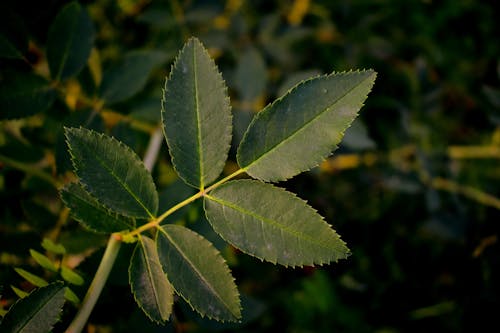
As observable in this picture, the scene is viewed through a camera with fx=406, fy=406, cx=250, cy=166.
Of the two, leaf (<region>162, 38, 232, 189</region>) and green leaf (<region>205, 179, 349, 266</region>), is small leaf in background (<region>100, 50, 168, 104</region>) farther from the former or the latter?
green leaf (<region>205, 179, 349, 266</region>)

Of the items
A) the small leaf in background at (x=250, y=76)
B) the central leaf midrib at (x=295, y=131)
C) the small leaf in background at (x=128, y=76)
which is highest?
the small leaf in background at (x=250, y=76)

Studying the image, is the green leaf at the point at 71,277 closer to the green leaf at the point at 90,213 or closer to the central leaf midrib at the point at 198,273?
the green leaf at the point at 90,213

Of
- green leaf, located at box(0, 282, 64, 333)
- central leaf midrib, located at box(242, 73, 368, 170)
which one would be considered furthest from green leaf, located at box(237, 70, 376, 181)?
green leaf, located at box(0, 282, 64, 333)

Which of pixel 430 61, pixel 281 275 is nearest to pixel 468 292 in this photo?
pixel 281 275

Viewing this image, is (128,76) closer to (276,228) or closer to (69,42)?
(69,42)

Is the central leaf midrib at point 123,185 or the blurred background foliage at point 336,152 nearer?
the central leaf midrib at point 123,185

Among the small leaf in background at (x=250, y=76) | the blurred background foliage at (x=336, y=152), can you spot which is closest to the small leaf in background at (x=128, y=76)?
the blurred background foliage at (x=336, y=152)

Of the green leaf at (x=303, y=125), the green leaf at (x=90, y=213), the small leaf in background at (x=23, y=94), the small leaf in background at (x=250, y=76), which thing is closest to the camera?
the green leaf at (x=303, y=125)
